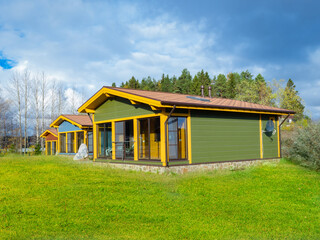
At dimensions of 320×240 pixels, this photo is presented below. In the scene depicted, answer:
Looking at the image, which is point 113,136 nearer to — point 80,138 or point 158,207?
point 158,207

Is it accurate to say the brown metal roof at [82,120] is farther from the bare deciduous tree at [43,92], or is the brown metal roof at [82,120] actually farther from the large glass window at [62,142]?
the bare deciduous tree at [43,92]

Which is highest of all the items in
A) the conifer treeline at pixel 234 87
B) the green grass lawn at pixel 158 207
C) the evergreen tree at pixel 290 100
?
the conifer treeline at pixel 234 87

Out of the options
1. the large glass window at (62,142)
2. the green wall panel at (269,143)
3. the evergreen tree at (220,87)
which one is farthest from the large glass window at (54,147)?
the evergreen tree at (220,87)

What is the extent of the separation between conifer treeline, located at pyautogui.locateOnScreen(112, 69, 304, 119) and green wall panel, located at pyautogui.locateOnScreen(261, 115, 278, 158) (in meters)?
15.5

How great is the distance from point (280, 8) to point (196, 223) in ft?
35.6

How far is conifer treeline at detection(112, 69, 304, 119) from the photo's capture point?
29.4 meters

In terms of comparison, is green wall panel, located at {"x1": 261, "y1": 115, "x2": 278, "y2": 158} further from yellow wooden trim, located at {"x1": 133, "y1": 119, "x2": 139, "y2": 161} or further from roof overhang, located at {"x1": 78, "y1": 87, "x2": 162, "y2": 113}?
roof overhang, located at {"x1": 78, "y1": 87, "x2": 162, "y2": 113}

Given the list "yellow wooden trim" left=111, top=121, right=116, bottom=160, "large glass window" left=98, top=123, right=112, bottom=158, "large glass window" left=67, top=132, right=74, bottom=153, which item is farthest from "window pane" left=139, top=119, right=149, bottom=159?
"large glass window" left=67, top=132, right=74, bottom=153

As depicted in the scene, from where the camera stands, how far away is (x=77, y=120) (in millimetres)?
21219

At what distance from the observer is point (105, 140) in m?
14.5

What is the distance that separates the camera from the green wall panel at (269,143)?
46.0 feet

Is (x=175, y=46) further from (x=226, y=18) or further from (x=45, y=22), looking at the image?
(x=45, y=22)

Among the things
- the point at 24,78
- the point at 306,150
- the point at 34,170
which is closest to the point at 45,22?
the point at 34,170

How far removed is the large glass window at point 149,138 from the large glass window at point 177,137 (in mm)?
576
